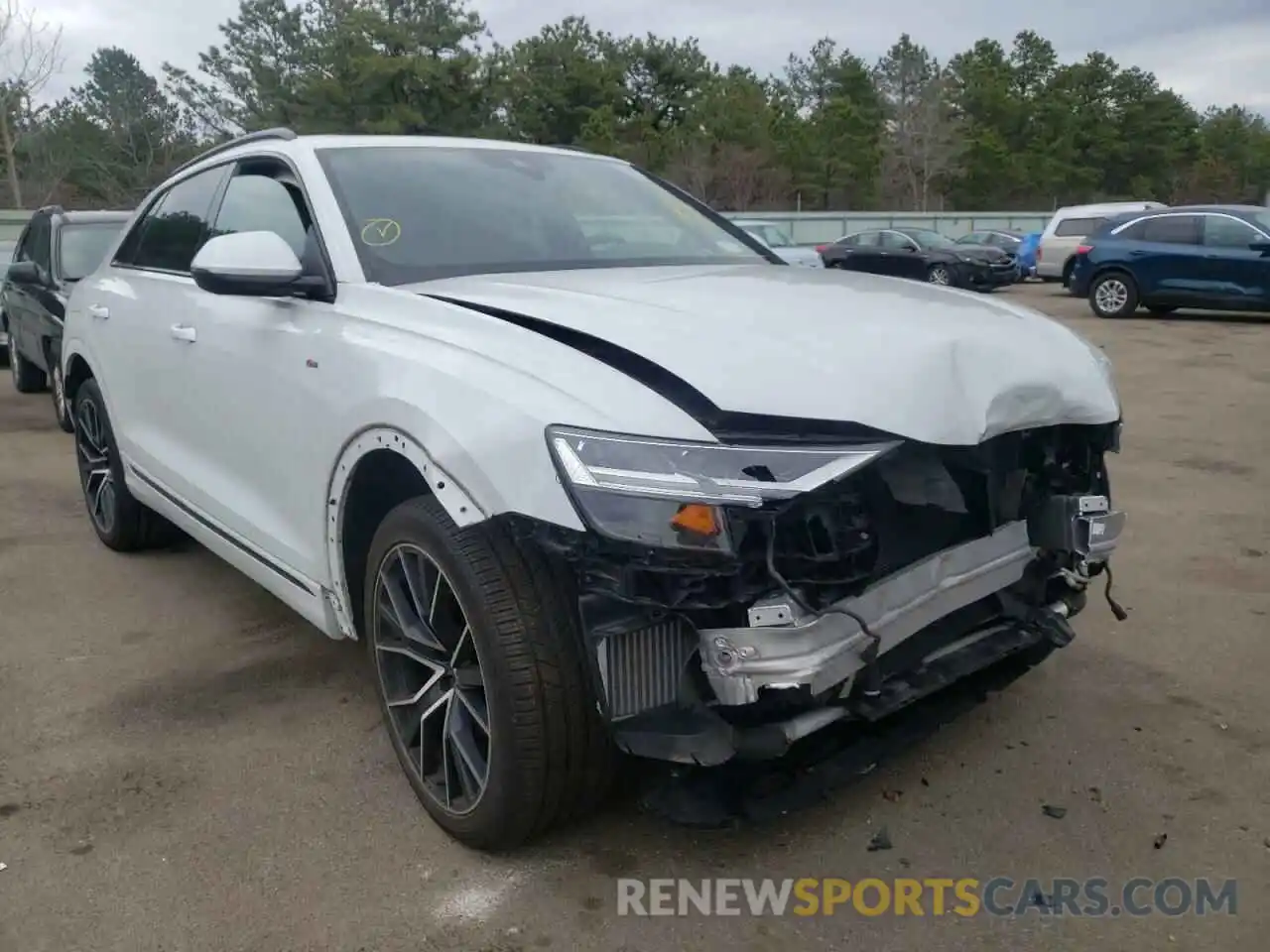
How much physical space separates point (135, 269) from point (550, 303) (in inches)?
109

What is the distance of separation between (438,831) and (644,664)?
0.87 meters

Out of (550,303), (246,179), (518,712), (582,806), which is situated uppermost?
(246,179)

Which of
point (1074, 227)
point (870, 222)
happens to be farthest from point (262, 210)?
point (870, 222)

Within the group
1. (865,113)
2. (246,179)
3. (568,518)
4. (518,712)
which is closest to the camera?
(568,518)

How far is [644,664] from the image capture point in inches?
92.5

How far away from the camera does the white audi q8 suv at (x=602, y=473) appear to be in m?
2.26

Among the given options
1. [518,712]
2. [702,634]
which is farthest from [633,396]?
[518,712]

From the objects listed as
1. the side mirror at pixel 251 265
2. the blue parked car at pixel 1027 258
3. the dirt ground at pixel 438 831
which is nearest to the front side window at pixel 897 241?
the blue parked car at pixel 1027 258

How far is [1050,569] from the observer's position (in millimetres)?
3002

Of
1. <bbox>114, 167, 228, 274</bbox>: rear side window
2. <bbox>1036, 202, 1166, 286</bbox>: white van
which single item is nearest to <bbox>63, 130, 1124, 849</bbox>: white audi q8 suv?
<bbox>114, 167, 228, 274</bbox>: rear side window

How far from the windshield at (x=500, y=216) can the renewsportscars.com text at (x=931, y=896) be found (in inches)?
68.6

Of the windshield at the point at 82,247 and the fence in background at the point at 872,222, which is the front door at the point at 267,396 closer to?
the windshield at the point at 82,247

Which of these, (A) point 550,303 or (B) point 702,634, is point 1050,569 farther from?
(A) point 550,303

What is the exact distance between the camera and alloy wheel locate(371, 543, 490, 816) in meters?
2.64
